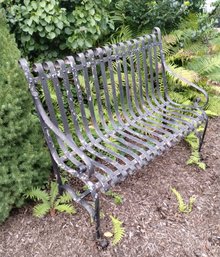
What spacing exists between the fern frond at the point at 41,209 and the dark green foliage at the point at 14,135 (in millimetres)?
152

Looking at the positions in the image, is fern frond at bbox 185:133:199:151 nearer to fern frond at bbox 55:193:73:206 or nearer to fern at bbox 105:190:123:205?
fern at bbox 105:190:123:205

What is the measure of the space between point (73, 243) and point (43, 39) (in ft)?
7.51

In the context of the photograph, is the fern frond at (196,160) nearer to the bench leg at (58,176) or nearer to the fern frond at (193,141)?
the fern frond at (193,141)

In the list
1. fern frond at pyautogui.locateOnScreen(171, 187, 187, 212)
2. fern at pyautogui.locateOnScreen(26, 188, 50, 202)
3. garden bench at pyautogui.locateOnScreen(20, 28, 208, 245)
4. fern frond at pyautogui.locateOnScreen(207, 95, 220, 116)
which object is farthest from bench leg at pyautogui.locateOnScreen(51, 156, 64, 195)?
fern frond at pyautogui.locateOnScreen(207, 95, 220, 116)

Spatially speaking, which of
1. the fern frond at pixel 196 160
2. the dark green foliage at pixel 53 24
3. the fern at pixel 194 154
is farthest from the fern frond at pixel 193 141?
the dark green foliage at pixel 53 24

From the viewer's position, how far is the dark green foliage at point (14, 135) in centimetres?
231

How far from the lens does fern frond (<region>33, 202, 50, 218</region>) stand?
254 cm

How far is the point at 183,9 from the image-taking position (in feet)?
14.1

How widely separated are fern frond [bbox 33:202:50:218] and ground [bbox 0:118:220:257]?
0.26 ft

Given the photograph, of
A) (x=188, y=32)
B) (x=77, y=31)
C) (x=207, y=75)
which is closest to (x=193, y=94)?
(x=207, y=75)

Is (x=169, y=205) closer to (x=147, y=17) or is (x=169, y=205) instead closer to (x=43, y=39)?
(x=43, y=39)

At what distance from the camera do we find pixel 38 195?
2.57m

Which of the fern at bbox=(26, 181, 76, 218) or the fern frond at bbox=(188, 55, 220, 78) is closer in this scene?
the fern at bbox=(26, 181, 76, 218)

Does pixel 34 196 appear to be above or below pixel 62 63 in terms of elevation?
below
